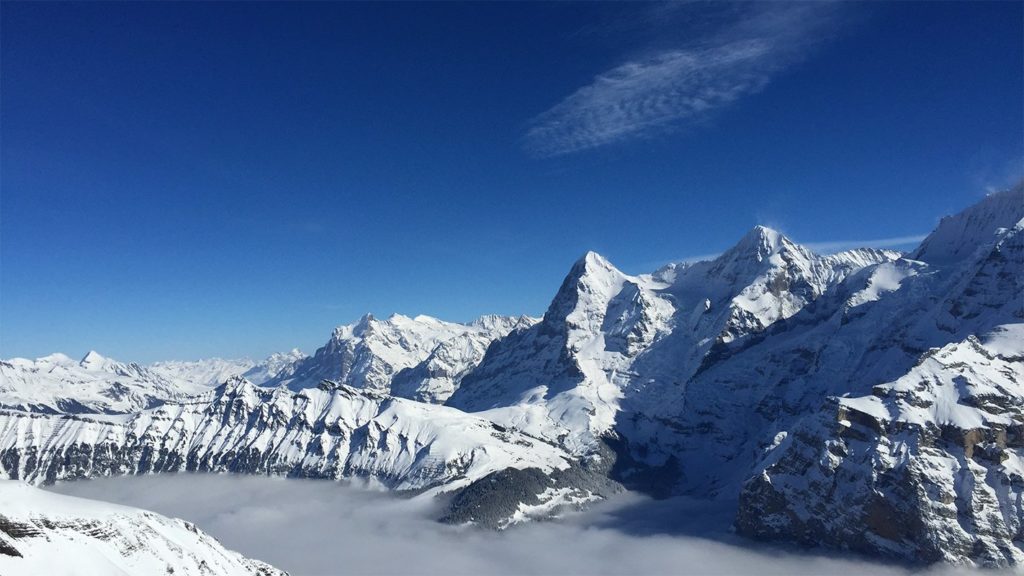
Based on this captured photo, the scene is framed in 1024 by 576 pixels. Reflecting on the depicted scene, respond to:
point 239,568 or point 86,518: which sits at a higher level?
point 86,518

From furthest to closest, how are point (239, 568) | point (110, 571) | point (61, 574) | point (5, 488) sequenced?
point (239, 568), point (5, 488), point (110, 571), point (61, 574)

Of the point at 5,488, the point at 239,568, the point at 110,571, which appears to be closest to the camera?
the point at 110,571

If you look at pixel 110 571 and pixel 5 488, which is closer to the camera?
pixel 110 571

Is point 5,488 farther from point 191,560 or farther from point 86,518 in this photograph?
point 191,560

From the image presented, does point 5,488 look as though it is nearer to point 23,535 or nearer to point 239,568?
point 23,535

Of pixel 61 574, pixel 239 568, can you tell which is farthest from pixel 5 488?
pixel 239 568

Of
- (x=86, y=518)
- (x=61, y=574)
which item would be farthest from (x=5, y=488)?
(x=61, y=574)

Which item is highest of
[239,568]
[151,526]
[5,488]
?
[5,488]
